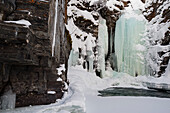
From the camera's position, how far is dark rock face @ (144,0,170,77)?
11.1m

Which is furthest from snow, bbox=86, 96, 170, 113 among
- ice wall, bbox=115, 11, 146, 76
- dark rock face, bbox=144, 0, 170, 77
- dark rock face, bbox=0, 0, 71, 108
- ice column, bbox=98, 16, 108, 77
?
ice wall, bbox=115, 11, 146, 76

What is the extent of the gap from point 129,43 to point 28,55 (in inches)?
486

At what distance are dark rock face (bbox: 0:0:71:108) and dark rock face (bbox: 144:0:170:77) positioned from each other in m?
11.0

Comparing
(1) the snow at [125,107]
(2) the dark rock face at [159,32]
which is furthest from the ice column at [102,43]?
(1) the snow at [125,107]

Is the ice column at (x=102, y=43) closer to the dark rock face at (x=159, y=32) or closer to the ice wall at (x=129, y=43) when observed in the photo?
the ice wall at (x=129, y=43)

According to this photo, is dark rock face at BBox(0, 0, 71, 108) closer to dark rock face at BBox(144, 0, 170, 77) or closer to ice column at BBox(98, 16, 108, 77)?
ice column at BBox(98, 16, 108, 77)

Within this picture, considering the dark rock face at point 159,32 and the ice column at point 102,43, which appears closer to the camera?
the dark rock face at point 159,32

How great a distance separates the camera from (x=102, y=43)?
13.3 metres

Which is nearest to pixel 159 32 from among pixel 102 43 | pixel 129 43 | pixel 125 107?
pixel 129 43

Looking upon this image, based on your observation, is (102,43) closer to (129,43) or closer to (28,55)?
(129,43)

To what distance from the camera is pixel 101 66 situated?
512 inches

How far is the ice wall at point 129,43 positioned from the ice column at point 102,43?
135cm

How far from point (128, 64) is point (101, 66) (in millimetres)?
3067

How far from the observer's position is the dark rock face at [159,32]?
1112 centimetres
